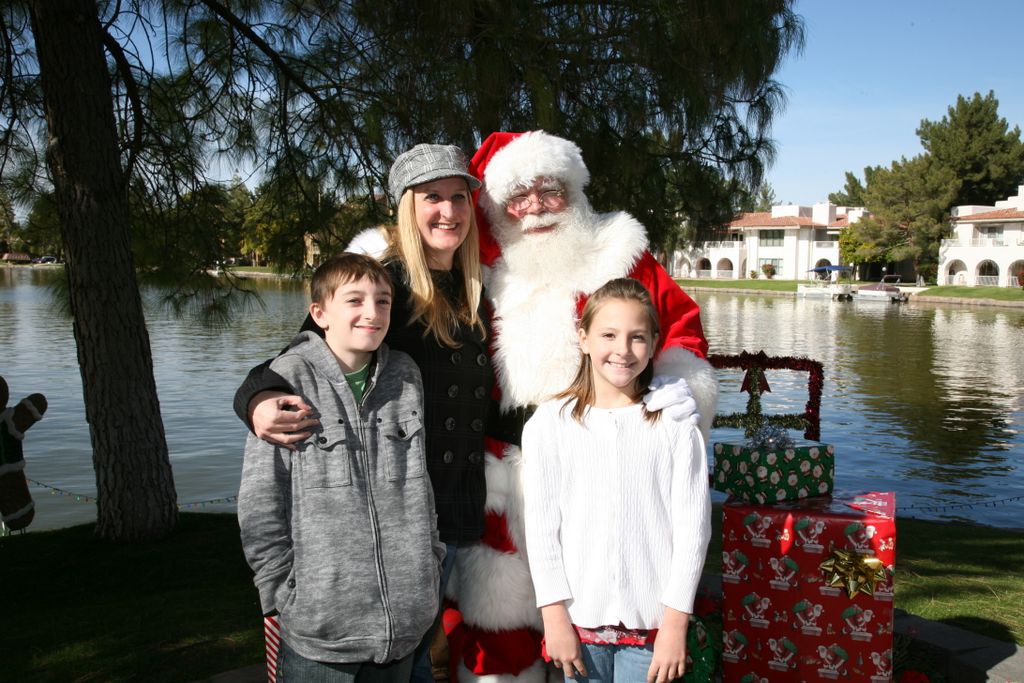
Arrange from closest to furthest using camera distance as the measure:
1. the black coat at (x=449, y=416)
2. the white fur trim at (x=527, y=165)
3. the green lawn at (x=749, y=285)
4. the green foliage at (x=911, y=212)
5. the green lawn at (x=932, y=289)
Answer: the black coat at (x=449, y=416), the white fur trim at (x=527, y=165), the green lawn at (x=932, y=289), the green foliage at (x=911, y=212), the green lawn at (x=749, y=285)

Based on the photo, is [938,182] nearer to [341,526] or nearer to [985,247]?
[985,247]

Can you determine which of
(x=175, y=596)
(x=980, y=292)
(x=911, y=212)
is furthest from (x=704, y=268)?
(x=175, y=596)

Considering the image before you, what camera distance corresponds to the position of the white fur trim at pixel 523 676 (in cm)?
233

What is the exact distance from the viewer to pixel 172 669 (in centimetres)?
292

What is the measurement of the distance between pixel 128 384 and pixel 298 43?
7.48 ft

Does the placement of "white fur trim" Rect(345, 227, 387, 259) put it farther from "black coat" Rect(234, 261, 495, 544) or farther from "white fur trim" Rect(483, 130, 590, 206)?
"white fur trim" Rect(483, 130, 590, 206)

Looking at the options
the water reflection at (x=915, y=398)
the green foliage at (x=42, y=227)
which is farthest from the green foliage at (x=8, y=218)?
the water reflection at (x=915, y=398)

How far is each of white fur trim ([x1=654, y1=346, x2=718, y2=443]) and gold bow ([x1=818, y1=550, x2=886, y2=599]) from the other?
0.66m

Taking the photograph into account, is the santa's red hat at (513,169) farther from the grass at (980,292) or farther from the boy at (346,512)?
the grass at (980,292)

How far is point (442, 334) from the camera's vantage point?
2.16 m

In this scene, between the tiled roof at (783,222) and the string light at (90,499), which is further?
the tiled roof at (783,222)

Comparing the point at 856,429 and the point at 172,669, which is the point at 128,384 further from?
the point at 856,429

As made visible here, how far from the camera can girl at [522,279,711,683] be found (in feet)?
6.29

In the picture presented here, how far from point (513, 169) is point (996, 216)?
4546cm
